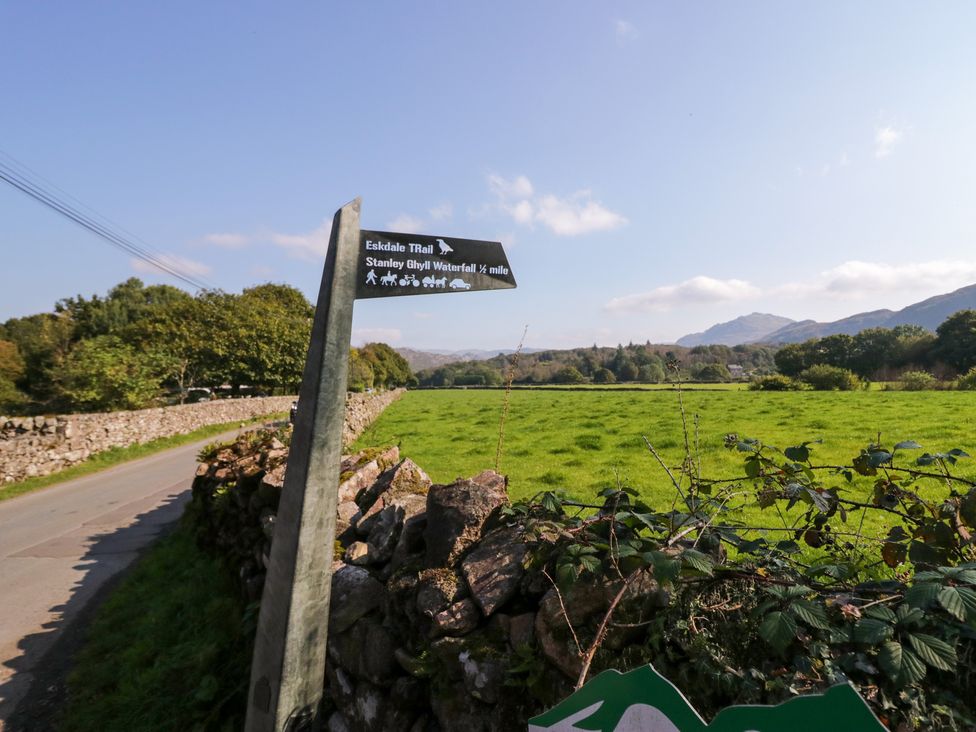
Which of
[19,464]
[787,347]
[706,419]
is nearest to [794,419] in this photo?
[706,419]

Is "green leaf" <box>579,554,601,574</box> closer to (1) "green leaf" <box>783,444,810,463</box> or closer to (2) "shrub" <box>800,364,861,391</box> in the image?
(1) "green leaf" <box>783,444,810,463</box>

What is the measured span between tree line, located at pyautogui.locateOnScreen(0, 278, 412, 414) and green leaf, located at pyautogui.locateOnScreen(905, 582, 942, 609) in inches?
1035

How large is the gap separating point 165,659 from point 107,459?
14.3 m

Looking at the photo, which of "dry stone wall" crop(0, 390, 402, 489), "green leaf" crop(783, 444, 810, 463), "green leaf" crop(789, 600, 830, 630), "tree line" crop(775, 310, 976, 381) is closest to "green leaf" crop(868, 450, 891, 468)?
"green leaf" crop(783, 444, 810, 463)

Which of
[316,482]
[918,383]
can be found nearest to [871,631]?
[316,482]

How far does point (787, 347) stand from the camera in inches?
2186

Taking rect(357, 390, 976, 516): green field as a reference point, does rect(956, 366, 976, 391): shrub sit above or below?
below

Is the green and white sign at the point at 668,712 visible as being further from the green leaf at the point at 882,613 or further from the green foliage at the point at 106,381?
the green foliage at the point at 106,381

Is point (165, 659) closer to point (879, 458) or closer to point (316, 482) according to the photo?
point (316, 482)

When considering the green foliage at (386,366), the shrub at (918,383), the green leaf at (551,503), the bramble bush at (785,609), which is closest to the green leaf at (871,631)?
the bramble bush at (785,609)

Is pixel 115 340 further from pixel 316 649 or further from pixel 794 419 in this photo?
pixel 794 419

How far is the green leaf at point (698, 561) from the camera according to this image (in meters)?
1.82

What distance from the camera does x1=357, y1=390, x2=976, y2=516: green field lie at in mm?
7319

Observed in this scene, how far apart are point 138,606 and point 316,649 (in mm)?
4765
